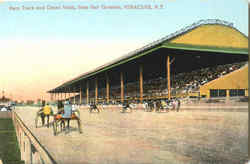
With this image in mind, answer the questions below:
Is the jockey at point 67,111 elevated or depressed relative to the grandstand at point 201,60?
depressed

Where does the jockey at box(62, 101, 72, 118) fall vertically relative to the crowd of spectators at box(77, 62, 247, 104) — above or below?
below

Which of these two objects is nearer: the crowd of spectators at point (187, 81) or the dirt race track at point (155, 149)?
the dirt race track at point (155, 149)

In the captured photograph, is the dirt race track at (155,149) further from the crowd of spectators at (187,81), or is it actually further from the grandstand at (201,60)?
the crowd of spectators at (187,81)

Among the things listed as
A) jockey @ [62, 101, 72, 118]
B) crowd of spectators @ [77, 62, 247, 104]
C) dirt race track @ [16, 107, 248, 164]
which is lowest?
dirt race track @ [16, 107, 248, 164]

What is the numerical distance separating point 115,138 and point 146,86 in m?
38.8

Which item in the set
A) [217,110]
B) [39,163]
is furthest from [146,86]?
[39,163]

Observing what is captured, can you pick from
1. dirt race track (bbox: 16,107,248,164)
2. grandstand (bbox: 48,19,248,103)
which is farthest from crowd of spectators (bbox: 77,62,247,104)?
dirt race track (bbox: 16,107,248,164)

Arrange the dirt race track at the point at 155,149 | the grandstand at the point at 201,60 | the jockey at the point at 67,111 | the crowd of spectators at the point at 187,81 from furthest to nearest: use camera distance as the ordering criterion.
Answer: the crowd of spectators at the point at 187,81 < the grandstand at the point at 201,60 < the jockey at the point at 67,111 < the dirt race track at the point at 155,149

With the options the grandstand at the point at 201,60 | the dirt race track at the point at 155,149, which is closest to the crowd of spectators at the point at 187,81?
the grandstand at the point at 201,60

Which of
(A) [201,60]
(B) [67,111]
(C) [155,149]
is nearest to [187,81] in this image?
(A) [201,60]

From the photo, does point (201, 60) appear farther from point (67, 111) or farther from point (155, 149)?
point (155, 149)

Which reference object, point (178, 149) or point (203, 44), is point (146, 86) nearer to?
point (203, 44)

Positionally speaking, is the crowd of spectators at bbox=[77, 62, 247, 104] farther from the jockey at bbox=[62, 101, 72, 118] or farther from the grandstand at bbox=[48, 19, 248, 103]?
the jockey at bbox=[62, 101, 72, 118]

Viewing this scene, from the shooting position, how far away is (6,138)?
61.4 feet
